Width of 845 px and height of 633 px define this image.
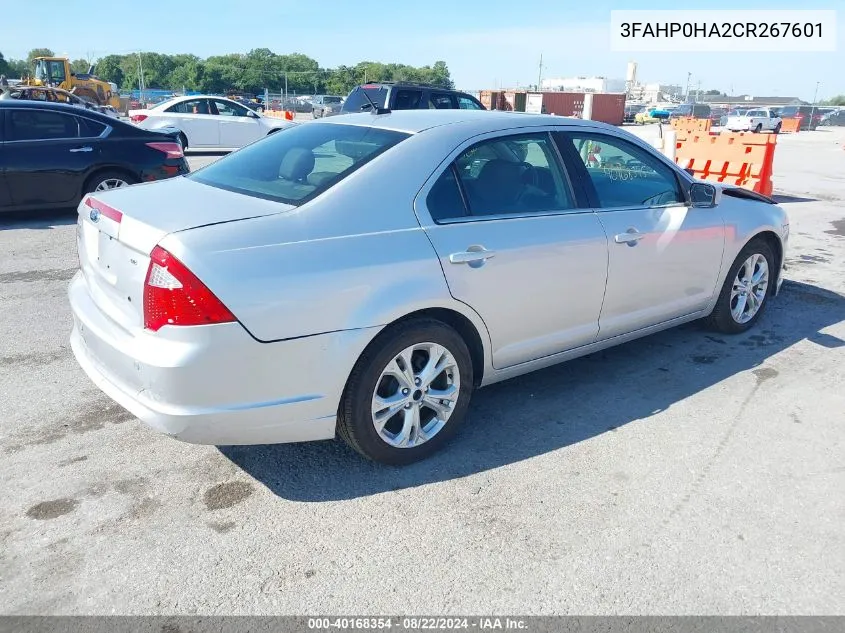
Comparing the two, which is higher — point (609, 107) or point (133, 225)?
point (609, 107)

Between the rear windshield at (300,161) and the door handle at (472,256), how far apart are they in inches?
24.9

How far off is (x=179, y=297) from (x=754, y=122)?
40341 millimetres

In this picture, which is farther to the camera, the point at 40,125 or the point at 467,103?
the point at 467,103

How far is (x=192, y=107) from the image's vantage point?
1805cm

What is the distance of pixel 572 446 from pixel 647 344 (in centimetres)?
182

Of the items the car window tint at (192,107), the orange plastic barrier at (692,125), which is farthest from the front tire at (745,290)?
the orange plastic barrier at (692,125)

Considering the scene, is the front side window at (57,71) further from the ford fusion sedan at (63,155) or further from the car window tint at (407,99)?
the ford fusion sedan at (63,155)

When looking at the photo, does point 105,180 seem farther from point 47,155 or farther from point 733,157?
point 733,157

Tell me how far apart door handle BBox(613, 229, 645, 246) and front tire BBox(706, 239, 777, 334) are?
1271 millimetres

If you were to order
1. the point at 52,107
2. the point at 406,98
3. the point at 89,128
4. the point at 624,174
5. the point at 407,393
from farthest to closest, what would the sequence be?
the point at 406,98
the point at 89,128
the point at 52,107
the point at 624,174
the point at 407,393

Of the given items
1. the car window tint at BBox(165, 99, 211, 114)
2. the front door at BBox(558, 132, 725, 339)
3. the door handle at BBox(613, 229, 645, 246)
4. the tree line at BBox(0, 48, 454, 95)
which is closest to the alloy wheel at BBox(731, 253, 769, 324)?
the front door at BBox(558, 132, 725, 339)

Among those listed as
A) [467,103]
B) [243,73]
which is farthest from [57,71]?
[243,73]

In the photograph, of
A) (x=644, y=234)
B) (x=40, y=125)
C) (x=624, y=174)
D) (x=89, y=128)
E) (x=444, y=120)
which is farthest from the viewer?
(x=89, y=128)

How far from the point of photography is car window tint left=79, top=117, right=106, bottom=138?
338 inches
